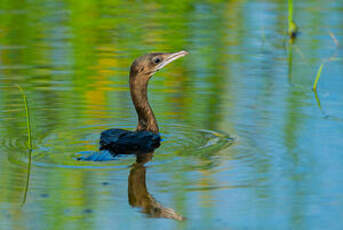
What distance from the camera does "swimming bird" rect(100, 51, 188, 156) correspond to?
6910 millimetres

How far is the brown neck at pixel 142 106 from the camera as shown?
766 centimetres

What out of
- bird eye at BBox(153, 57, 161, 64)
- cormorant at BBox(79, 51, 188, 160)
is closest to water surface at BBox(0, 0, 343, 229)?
cormorant at BBox(79, 51, 188, 160)

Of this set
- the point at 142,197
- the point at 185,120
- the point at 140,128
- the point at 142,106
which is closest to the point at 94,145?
the point at 140,128

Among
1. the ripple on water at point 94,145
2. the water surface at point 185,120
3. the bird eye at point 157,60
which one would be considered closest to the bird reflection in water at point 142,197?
the water surface at point 185,120

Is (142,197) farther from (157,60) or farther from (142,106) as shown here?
(157,60)

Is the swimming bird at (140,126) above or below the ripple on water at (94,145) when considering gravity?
above

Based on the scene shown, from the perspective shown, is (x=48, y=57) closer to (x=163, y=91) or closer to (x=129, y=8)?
(x=163, y=91)

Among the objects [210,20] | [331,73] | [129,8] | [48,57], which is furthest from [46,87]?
[129,8]

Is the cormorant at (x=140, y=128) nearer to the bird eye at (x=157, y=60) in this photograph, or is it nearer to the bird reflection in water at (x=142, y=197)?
the bird eye at (x=157, y=60)

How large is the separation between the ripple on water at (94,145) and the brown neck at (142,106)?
16cm

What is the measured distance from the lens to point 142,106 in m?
7.88

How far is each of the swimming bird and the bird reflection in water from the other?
0.39m

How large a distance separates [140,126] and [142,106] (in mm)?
280

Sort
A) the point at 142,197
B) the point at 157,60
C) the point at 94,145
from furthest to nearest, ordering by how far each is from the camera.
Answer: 1. the point at 157,60
2. the point at 94,145
3. the point at 142,197
